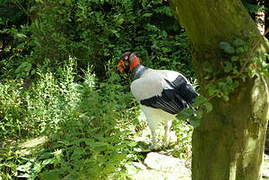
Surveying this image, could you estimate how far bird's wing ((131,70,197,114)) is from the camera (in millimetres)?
3602

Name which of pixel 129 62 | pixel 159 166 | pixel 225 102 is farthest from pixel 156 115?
pixel 225 102

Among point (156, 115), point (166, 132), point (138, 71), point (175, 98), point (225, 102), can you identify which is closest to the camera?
point (225, 102)

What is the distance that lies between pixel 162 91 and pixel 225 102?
1922mm

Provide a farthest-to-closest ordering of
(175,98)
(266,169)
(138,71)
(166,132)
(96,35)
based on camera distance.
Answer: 1. (96,35)
2. (138,71)
3. (166,132)
4. (175,98)
5. (266,169)

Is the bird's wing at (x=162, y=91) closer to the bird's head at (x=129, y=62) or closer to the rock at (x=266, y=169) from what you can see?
the bird's head at (x=129, y=62)

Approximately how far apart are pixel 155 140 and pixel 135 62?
84 centimetres

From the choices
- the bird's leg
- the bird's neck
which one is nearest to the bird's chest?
the bird's leg

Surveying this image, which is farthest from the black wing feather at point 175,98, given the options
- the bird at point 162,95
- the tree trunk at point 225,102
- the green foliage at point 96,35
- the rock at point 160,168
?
the green foliage at point 96,35

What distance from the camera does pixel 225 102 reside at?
1750mm

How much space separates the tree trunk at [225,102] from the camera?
1633mm

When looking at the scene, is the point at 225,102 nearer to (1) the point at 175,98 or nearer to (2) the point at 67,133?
(1) the point at 175,98

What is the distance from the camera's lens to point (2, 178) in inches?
133

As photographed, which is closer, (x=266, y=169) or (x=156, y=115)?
(x=266, y=169)

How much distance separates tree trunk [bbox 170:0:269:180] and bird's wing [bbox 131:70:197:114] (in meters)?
1.61
